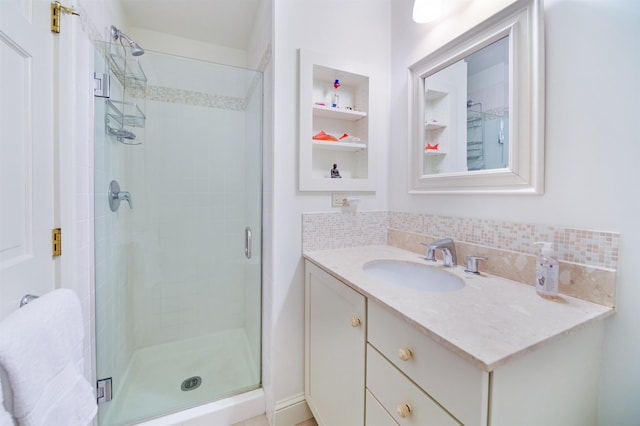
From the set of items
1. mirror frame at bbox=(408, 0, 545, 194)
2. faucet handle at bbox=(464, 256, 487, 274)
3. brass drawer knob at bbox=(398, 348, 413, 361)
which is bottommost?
brass drawer knob at bbox=(398, 348, 413, 361)

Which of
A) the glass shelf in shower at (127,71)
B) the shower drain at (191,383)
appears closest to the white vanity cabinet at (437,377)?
the shower drain at (191,383)

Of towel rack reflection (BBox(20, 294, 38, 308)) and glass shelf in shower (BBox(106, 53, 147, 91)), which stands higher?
glass shelf in shower (BBox(106, 53, 147, 91))

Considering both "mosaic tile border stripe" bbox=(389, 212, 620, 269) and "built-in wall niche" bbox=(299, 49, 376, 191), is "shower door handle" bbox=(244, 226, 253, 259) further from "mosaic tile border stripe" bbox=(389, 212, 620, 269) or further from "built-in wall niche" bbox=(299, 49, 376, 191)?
"mosaic tile border stripe" bbox=(389, 212, 620, 269)

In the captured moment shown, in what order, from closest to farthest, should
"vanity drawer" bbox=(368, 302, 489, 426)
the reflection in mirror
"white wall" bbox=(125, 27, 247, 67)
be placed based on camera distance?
"vanity drawer" bbox=(368, 302, 489, 426) < the reflection in mirror < "white wall" bbox=(125, 27, 247, 67)

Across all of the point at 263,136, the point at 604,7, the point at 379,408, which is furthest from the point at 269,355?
the point at 604,7

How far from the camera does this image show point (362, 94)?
4.91 feet

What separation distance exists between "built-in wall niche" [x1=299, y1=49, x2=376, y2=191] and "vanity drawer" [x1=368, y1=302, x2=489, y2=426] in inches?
31.8

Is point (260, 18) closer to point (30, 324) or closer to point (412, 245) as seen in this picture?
point (412, 245)

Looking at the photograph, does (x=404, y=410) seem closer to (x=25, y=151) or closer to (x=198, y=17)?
(x=25, y=151)

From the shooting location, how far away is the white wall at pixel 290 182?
1252mm

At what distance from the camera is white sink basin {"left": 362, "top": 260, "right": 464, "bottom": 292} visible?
107cm

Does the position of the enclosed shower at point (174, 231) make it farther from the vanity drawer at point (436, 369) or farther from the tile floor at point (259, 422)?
the vanity drawer at point (436, 369)

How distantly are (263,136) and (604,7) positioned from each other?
4.64 feet

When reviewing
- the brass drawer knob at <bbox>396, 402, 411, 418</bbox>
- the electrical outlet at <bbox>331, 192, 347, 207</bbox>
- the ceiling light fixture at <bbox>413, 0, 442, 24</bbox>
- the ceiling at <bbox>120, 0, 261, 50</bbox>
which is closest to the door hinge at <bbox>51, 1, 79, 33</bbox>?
the ceiling at <bbox>120, 0, 261, 50</bbox>
